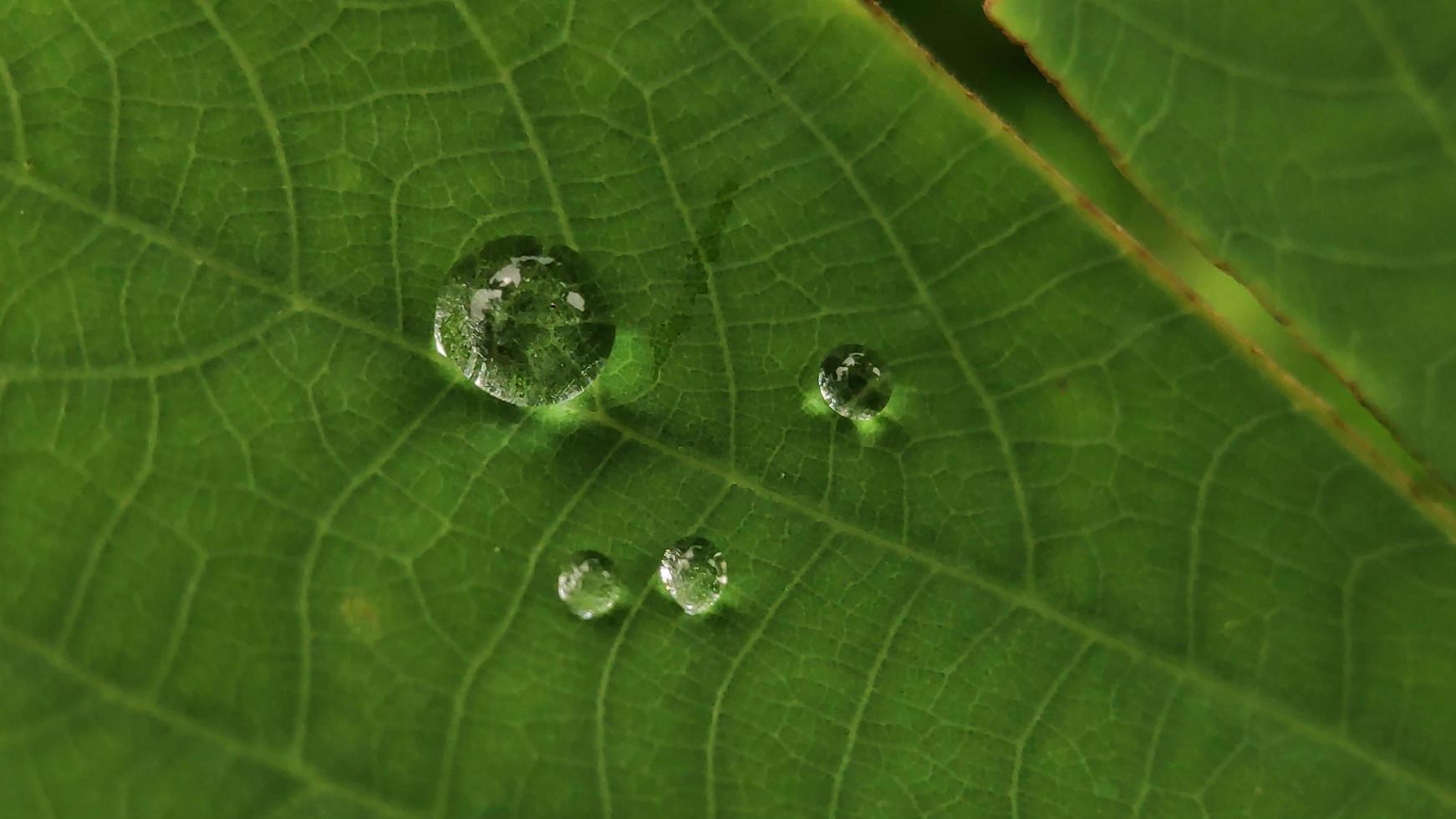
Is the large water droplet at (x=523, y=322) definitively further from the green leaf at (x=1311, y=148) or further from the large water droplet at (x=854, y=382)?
the green leaf at (x=1311, y=148)

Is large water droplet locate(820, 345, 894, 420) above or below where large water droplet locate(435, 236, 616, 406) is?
above

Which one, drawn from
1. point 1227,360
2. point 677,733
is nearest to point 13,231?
point 677,733

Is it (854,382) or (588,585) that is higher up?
(854,382)

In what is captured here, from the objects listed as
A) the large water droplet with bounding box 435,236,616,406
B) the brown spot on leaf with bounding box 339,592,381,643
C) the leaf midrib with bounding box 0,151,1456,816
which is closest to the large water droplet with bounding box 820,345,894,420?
the leaf midrib with bounding box 0,151,1456,816

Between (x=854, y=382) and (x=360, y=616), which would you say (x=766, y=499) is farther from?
(x=360, y=616)

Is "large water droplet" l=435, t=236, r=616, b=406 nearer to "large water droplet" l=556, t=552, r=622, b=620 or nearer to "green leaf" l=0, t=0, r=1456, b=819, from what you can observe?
"green leaf" l=0, t=0, r=1456, b=819

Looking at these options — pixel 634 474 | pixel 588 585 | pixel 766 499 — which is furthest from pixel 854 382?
pixel 588 585
